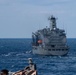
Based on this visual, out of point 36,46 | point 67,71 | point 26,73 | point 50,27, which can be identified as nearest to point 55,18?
point 50,27

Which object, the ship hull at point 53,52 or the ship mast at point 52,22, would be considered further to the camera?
the ship mast at point 52,22

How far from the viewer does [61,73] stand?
80.4 meters

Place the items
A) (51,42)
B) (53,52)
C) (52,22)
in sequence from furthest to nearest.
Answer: (52,22) → (51,42) → (53,52)

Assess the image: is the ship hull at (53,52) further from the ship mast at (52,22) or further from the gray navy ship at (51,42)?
the ship mast at (52,22)

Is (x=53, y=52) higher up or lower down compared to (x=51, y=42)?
lower down

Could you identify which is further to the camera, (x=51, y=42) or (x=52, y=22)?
(x=52, y=22)

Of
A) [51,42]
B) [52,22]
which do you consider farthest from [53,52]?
[52,22]

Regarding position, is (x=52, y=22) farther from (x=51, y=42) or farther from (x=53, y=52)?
(x=53, y=52)

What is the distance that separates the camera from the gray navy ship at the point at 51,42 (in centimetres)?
13888

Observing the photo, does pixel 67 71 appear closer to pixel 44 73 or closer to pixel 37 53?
pixel 44 73

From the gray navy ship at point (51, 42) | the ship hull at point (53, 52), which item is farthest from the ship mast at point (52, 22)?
the ship hull at point (53, 52)

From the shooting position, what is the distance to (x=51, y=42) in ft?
471

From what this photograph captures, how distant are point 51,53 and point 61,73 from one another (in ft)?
189

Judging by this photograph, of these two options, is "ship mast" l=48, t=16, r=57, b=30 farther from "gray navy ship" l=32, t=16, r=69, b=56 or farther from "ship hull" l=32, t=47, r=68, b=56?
"ship hull" l=32, t=47, r=68, b=56
